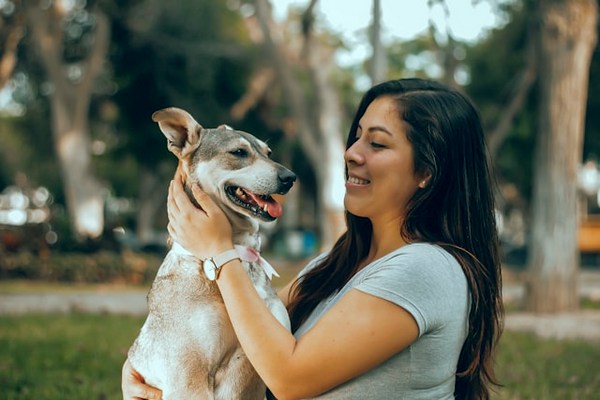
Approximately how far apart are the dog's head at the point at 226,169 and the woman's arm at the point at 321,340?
509 millimetres

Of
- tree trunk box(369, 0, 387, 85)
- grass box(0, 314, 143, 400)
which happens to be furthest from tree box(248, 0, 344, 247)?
grass box(0, 314, 143, 400)

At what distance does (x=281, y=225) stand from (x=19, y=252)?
2830 cm

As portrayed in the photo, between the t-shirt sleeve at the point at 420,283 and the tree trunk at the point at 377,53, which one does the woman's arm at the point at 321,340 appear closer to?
the t-shirt sleeve at the point at 420,283

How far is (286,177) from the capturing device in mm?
3318

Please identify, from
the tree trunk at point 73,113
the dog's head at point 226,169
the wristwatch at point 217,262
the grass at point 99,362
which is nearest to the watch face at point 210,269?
the wristwatch at point 217,262

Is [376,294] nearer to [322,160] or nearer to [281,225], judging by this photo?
[322,160]

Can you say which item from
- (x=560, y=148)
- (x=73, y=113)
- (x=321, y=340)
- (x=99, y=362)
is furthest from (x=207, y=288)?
(x=73, y=113)

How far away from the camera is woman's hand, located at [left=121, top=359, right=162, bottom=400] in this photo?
10.0ft

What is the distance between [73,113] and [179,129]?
19.4 m

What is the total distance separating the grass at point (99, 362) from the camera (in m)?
6.20

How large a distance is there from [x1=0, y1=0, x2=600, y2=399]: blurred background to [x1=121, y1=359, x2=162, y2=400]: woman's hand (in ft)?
4.71

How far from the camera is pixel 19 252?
62.9ft

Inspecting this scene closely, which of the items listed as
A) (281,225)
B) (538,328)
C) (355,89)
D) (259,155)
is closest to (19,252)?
(538,328)

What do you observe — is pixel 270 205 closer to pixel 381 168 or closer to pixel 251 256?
pixel 251 256
